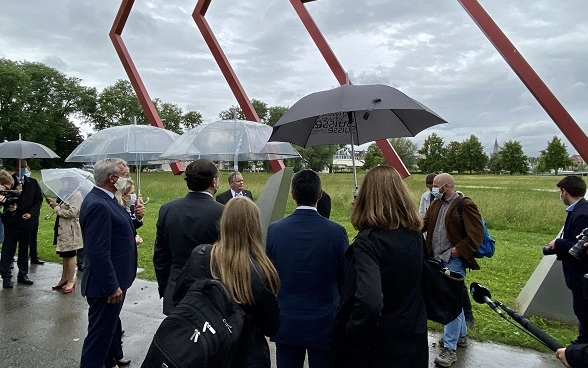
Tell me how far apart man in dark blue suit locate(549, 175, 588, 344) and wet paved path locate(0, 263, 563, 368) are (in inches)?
20.2

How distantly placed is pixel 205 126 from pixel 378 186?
3311 mm

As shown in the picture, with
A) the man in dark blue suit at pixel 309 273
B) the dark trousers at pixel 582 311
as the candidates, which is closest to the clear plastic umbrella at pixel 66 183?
the man in dark blue suit at pixel 309 273

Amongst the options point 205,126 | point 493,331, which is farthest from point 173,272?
point 493,331

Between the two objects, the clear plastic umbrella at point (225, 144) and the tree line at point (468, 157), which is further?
the tree line at point (468, 157)

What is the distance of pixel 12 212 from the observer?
20.6 ft

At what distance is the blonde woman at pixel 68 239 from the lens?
233 inches

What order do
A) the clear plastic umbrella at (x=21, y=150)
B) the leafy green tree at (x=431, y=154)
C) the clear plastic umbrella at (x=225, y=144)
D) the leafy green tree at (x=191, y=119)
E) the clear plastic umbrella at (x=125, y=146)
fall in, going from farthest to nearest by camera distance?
the leafy green tree at (x=191, y=119) < the leafy green tree at (x=431, y=154) < the clear plastic umbrella at (x=21, y=150) < the clear plastic umbrella at (x=125, y=146) < the clear plastic umbrella at (x=225, y=144)

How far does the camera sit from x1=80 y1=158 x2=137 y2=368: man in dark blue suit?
3150mm

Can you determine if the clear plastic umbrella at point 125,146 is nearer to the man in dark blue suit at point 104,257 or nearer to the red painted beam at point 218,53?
the man in dark blue suit at point 104,257

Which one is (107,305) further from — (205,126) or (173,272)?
(205,126)

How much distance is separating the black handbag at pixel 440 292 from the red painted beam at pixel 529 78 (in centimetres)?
433

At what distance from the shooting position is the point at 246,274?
2010mm

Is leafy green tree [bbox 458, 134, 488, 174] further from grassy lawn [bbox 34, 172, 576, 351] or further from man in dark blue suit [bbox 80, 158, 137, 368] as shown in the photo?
man in dark blue suit [bbox 80, 158, 137, 368]

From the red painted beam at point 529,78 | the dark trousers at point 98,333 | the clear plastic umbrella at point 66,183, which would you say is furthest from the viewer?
the red painted beam at point 529,78
